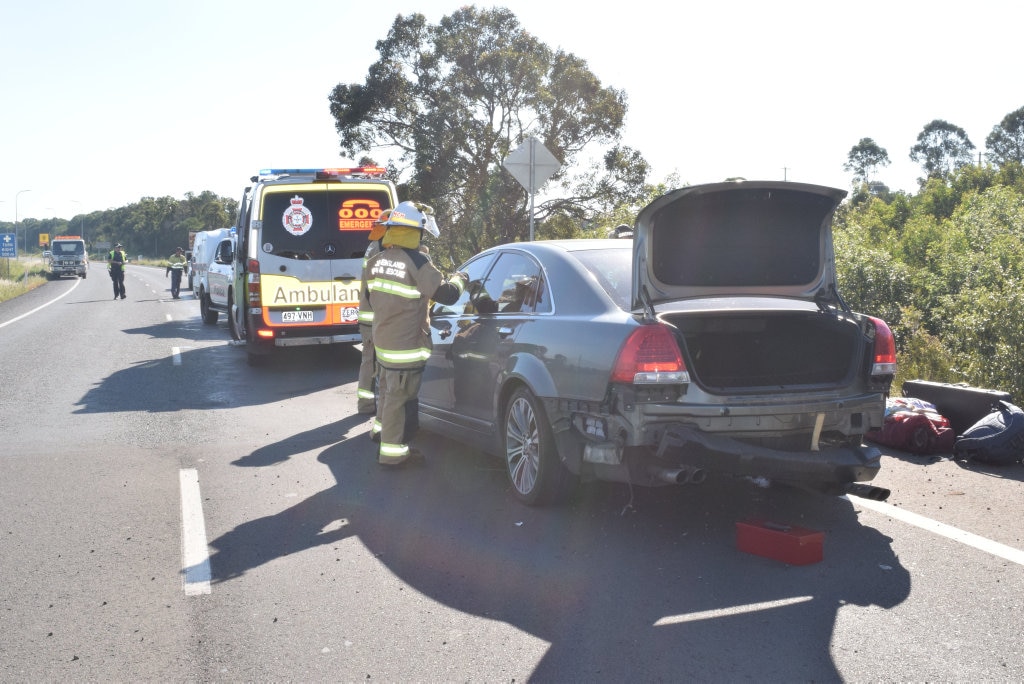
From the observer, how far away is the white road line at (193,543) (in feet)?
15.2

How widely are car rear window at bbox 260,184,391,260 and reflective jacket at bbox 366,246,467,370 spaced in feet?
19.0

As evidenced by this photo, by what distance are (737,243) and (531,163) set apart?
782 cm

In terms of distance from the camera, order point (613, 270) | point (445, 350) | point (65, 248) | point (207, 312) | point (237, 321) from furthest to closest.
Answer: point (65, 248) → point (207, 312) → point (237, 321) → point (445, 350) → point (613, 270)

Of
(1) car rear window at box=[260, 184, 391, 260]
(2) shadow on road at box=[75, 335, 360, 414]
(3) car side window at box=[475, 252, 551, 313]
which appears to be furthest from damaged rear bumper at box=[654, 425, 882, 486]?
(1) car rear window at box=[260, 184, 391, 260]

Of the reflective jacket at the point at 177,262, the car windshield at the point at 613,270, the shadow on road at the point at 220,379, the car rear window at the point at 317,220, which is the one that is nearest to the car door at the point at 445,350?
the car windshield at the point at 613,270

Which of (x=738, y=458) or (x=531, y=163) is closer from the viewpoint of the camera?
(x=738, y=458)

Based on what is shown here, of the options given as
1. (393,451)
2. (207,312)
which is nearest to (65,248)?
(207,312)

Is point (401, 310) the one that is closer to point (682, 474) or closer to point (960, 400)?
point (682, 474)

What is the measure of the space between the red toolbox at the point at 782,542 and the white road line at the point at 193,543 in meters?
2.73

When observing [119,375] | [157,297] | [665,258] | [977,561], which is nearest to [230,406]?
[119,375]

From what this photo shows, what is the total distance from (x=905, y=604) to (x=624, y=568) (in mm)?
1303

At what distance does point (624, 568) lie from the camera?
4742 millimetres

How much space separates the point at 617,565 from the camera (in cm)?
479

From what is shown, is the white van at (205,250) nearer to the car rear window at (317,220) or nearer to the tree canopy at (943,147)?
the car rear window at (317,220)
